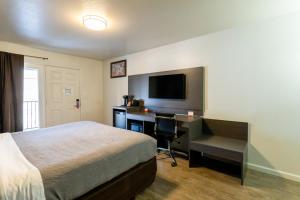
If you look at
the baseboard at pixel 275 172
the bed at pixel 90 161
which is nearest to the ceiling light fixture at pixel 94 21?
the bed at pixel 90 161

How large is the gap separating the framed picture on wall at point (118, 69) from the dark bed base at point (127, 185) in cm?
322

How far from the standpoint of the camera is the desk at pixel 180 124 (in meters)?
2.73

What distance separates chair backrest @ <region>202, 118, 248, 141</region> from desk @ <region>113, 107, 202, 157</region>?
15cm

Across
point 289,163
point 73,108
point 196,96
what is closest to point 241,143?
point 289,163

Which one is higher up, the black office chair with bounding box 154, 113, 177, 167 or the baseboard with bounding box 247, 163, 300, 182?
the black office chair with bounding box 154, 113, 177, 167

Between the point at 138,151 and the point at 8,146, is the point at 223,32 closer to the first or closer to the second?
the point at 138,151

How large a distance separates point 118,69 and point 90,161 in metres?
3.77

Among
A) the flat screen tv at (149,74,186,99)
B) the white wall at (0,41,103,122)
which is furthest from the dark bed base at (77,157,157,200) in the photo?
the white wall at (0,41,103,122)

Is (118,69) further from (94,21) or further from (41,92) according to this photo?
(94,21)

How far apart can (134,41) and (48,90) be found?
107 inches

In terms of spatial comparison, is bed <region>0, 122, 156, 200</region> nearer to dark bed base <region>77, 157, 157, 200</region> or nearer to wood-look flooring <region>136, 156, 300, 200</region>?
dark bed base <region>77, 157, 157, 200</region>

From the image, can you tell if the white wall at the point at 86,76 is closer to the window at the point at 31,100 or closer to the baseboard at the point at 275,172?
the window at the point at 31,100

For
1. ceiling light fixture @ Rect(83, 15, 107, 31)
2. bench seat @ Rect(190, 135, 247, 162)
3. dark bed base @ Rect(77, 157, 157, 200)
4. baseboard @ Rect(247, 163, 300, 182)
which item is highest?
ceiling light fixture @ Rect(83, 15, 107, 31)

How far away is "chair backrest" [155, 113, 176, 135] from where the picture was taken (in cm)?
277
